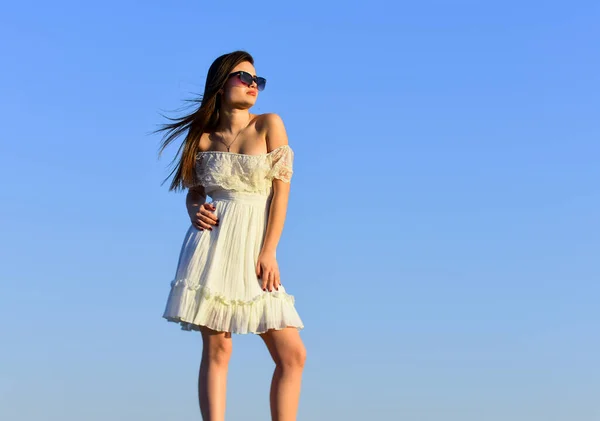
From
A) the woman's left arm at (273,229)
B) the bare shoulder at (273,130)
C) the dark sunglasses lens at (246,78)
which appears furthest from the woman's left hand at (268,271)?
the dark sunglasses lens at (246,78)

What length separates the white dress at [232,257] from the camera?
818 centimetres

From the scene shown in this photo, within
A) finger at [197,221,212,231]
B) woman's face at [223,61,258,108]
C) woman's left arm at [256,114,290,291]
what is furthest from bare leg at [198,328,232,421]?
woman's face at [223,61,258,108]

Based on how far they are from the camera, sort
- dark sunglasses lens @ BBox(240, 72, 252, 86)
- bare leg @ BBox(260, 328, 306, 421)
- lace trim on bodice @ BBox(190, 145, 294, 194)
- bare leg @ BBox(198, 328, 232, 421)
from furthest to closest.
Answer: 1. dark sunglasses lens @ BBox(240, 72, 252, 86)
2. lace trim on bodice @ BBox(190, 145, 294, 194)
3. bare leg @ BBox(198, 328, 232, 421)
4. bare leg @ BBox(260, 328, 306, 421)

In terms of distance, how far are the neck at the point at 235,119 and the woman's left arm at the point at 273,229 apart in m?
0.26

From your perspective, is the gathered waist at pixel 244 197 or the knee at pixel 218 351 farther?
the gathered waist at pixel 244 197

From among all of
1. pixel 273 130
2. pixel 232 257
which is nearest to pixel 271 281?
pixel 232 257

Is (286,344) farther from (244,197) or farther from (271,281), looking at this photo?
(244,197)

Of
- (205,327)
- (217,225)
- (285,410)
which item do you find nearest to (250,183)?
(217,225)

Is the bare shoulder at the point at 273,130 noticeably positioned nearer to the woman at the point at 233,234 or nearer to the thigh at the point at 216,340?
the woman at the point at 233,234

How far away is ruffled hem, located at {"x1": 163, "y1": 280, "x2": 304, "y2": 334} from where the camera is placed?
8.12 metres

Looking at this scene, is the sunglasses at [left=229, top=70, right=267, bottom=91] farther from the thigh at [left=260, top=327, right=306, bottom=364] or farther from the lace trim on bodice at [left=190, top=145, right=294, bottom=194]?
the thigh at [left=260, top=327, right=306, bottom=364]

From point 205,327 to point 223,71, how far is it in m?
→ 1.87

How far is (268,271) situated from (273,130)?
103 cm

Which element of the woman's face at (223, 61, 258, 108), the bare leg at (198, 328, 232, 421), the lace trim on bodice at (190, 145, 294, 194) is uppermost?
the woman's face at (223, 61, 258, 108)
